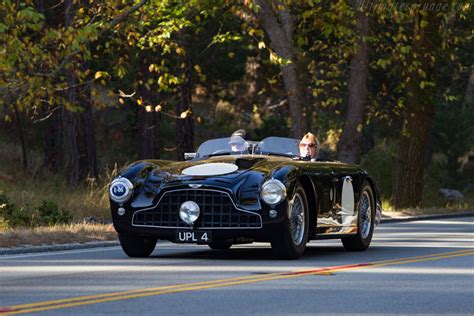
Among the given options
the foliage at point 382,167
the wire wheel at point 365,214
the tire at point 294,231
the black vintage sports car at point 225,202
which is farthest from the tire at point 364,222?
Answer: the foliage at point 382,167

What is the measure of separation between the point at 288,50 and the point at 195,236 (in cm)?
1552

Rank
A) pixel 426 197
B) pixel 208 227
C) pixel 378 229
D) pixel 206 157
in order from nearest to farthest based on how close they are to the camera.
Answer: pixel 208 227 → pixel 206 157 → pixel 378 229 → pixel 426 197

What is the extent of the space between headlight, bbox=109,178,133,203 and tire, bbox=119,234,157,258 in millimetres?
484

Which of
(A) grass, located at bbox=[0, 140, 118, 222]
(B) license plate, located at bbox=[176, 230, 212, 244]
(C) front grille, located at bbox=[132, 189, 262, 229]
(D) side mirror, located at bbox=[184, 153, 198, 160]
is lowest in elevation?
(A) grass, located at bbox=[0, 140, 118, 222]

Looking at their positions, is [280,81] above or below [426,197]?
above

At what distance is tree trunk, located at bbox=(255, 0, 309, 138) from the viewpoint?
2999cm

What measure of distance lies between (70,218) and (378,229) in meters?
5.68

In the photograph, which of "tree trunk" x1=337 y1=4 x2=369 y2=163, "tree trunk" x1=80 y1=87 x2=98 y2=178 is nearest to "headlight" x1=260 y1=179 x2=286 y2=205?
"tree trunk" x1=337 y1=4 x2=369 y2=163

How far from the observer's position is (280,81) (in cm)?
5803

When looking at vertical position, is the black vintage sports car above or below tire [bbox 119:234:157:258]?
above

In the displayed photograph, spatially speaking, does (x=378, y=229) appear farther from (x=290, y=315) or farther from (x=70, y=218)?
(x=290, y=315)

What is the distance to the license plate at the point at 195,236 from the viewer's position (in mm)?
15117

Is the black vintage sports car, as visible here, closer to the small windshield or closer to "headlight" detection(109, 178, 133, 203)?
"headlight" detection(109, 178, 133, 203)

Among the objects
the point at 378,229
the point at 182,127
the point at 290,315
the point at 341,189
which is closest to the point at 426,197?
the point at 182,127
